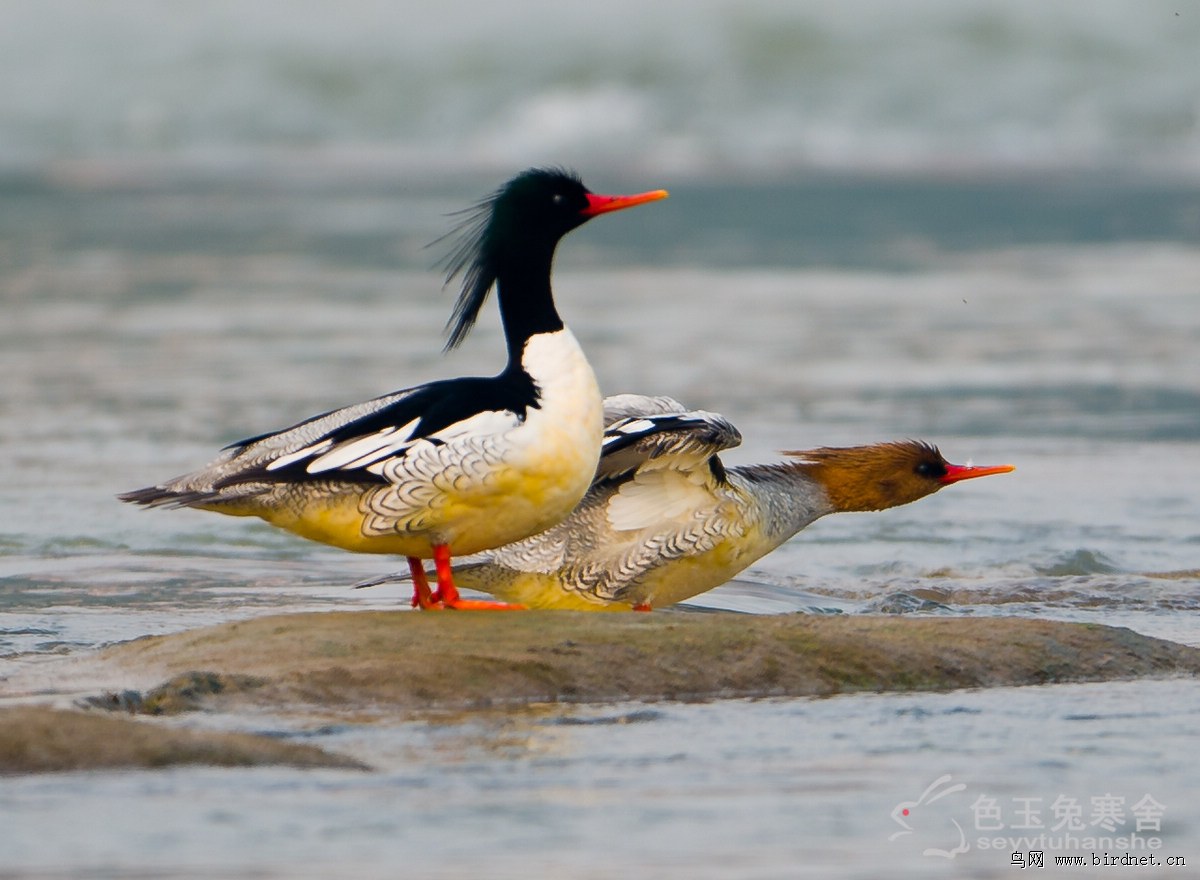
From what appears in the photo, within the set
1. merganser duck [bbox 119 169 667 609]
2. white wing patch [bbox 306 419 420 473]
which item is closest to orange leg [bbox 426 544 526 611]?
merganser duck [bbox 119 169 667 609]

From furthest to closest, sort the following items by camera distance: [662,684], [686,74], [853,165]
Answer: [686,74], [853,165], [662,684]

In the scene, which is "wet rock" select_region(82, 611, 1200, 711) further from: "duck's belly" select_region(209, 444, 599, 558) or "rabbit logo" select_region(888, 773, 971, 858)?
"rabbit logo" select_region(888, 773, 971, 858)

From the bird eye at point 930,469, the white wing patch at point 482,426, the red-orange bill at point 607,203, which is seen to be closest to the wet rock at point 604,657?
the white wing patch at point 482,426

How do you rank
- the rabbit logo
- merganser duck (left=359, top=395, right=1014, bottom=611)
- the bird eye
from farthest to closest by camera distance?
1. the bird eye
2. merganser duck (left=359, top=395, right=1014, bottom=611)
3. the rabbit logo

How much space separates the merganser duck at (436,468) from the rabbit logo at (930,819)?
1841 mm

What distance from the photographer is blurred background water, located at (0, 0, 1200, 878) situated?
5125 mm

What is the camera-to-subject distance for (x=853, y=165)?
1335 inches

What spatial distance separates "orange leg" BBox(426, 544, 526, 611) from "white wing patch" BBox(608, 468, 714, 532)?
2.96ft

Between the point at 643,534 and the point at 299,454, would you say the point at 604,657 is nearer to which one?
the point at 299,454

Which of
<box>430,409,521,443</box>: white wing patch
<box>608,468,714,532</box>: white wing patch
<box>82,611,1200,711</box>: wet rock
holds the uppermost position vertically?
<box>430,409,521,443</box>: white wing patch

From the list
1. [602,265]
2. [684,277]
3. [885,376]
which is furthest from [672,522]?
[602,265]

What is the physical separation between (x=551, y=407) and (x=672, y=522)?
1.10 meters

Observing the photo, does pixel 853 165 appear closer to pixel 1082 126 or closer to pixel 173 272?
pixel 1082 126

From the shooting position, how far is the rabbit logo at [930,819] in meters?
4.82
